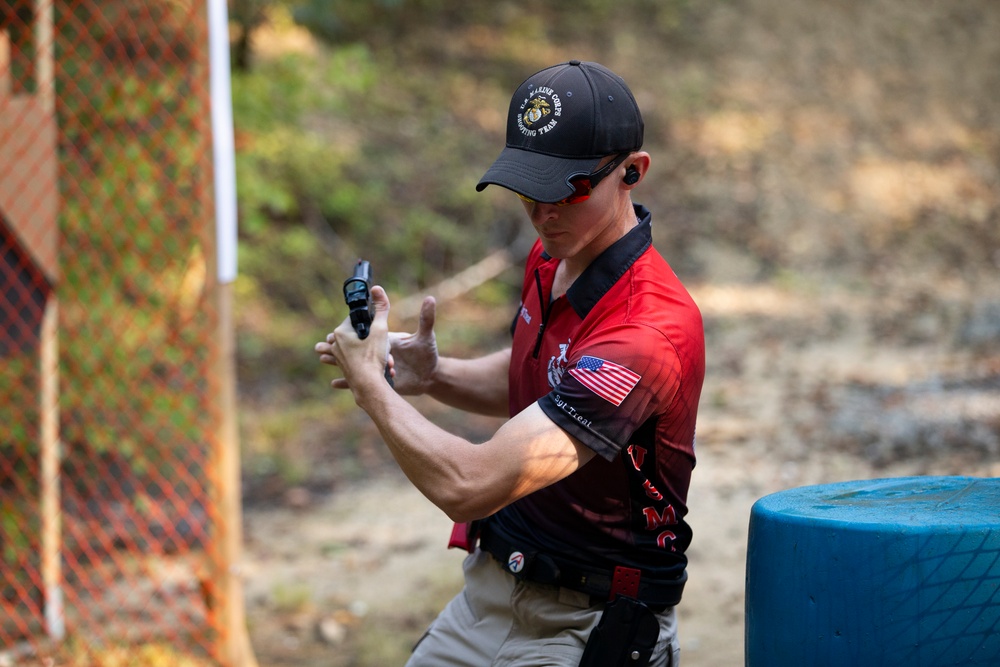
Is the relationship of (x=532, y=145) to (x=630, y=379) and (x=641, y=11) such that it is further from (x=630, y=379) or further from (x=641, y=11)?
(x=641, y=11)

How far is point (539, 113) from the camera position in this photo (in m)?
1.91

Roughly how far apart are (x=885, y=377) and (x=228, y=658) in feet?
16.4

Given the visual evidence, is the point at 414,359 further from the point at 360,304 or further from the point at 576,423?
the point at 576,423

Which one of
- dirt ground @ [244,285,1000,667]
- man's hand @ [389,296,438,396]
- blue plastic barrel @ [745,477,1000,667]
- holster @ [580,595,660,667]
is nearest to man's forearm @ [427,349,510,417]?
man's hand @ [389,296,438,396]

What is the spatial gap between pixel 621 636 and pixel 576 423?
1.60ft

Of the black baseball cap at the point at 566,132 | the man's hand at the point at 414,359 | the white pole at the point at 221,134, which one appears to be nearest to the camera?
the black baseball cap at the point at 566,132

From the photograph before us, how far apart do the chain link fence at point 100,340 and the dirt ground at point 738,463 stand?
1.64 feet

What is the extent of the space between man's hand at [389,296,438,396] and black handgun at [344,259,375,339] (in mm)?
294

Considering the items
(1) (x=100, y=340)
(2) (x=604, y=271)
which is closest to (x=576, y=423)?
(2) (x=604, y=271)

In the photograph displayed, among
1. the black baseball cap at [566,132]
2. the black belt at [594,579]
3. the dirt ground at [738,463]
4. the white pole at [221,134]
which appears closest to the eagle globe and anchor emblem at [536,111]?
the black baseball cap at [566,132]

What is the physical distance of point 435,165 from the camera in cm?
1010

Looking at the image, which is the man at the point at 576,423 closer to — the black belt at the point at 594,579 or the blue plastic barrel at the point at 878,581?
the black belt at the point at 594,579

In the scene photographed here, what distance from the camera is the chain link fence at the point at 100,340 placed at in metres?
3.89

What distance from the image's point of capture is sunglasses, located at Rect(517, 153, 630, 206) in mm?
1880
